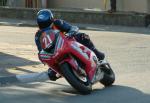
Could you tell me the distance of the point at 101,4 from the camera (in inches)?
1196

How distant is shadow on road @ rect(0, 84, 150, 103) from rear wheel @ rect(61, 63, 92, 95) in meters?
0.12

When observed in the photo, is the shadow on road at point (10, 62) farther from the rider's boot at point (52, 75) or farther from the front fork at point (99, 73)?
the front fork at point (99, 73)

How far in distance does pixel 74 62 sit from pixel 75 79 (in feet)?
1.00

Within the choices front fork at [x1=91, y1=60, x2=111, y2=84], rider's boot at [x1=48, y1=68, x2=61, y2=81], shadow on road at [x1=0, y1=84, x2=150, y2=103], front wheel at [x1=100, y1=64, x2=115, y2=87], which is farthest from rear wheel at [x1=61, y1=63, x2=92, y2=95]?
front wheel at [x1=100, y1=64, x2=115, y2=87]

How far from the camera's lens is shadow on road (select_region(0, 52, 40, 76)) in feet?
40.4

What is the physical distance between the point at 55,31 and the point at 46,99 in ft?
4.01

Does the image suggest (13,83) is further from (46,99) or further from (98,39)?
(98,39)

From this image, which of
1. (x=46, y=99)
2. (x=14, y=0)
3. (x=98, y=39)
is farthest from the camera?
(x=14, y=0)

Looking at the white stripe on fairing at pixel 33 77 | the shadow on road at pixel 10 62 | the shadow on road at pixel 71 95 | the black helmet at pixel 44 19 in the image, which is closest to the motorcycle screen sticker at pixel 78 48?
the black helmet at pixel 44 19

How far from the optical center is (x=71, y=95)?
9.76m

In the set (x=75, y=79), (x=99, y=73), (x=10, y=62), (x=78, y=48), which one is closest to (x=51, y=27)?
(x=78, y=48)

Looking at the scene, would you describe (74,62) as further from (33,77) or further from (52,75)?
(33,77)

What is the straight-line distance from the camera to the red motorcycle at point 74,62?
31.4 feet

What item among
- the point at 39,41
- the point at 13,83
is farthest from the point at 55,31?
the point at 13,83
